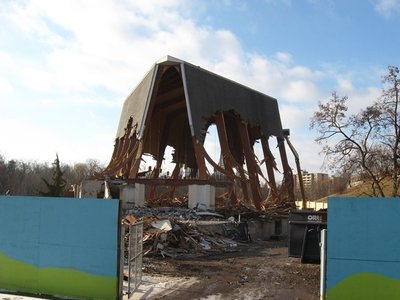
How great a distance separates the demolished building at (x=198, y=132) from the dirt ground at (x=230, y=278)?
16688 millimetres

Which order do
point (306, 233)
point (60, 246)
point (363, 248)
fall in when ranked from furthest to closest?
1. point (306, 233)
2. point (60, 246)
3. point (363, 248)

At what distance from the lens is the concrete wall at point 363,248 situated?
7.09m

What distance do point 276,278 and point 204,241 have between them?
23.8ft

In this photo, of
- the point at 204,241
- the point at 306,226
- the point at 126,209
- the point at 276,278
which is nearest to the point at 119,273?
the point at 276,278

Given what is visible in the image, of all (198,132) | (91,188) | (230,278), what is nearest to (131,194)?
(91,188)

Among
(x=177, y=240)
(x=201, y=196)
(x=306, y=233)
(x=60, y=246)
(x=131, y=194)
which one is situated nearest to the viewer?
(x=60, y=246)

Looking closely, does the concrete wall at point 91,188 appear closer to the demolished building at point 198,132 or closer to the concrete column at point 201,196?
the demolished building at point 198,132

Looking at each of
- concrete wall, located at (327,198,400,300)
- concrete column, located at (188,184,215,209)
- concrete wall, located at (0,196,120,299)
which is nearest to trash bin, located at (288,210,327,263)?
concrete wall, located at (327,198,400,300)

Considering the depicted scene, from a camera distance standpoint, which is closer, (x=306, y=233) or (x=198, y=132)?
(x=306, y=233)

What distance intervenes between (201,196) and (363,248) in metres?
24.7

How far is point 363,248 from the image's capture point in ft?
23.6

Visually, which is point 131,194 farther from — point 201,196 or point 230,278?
point 230,278

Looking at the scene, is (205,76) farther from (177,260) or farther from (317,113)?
(177,260)


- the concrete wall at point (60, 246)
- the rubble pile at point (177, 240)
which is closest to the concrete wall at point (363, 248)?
the concrete wall at point (60, 246)
